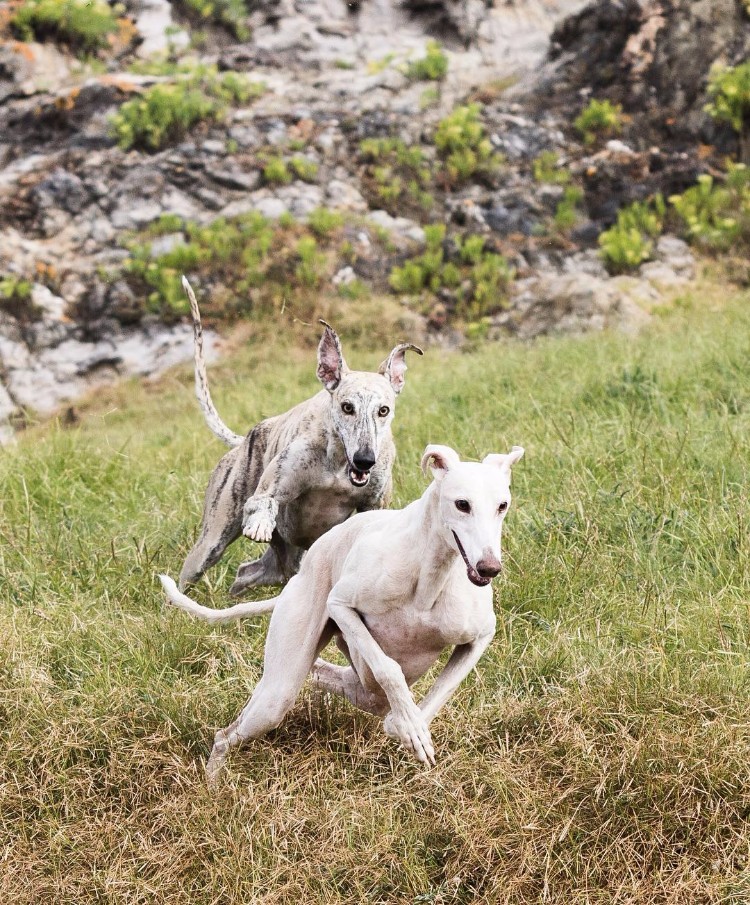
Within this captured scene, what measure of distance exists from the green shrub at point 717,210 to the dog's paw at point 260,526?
9.17m

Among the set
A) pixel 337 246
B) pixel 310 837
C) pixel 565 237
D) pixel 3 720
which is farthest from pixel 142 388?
pixel 310 837

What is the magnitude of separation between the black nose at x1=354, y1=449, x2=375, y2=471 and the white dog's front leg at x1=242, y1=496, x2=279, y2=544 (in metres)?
0.50

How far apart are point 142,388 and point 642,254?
574 centimetres

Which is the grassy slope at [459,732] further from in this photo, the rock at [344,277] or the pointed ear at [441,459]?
the rock at [344,277]

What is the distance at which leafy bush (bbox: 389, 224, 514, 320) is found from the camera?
13.3 metres

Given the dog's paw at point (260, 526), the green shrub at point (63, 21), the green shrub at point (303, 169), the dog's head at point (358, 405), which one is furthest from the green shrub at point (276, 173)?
the dog's paw at point (260, 526)

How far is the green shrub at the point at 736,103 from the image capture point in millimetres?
14125

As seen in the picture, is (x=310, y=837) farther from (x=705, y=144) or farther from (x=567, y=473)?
(x=705, y=144)

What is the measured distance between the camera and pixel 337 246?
46.7 ft

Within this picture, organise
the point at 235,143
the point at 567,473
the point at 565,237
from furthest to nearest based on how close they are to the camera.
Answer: the point at 235,143
the point at 565,237
the point at 567,473

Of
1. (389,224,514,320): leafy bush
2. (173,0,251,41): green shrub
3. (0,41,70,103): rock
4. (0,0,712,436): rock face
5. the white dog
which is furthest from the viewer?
(173,0,251,41): green shrub

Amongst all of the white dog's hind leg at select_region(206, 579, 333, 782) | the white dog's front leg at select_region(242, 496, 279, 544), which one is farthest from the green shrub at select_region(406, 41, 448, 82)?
the white dog's hind leg at select_region(206, 579, 333, 782)

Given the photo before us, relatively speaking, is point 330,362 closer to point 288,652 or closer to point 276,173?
point 288,652

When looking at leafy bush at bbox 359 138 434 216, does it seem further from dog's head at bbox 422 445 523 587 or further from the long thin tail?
dog's head at bbox 422 445 523 587
